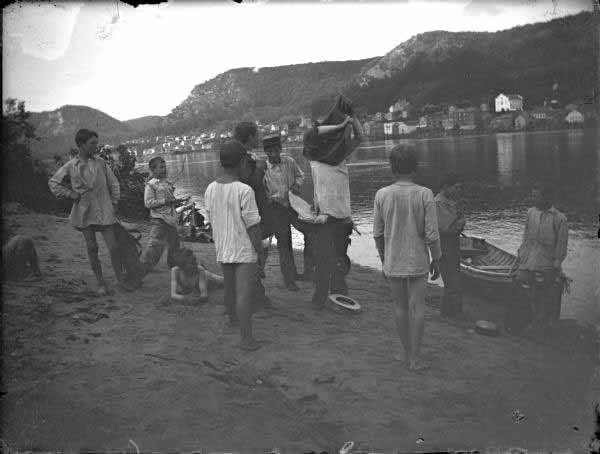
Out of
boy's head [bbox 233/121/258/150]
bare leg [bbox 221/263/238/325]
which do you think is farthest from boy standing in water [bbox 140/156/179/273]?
bare leg [bbox 221/263/238/325]

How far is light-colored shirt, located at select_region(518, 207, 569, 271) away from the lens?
513cm

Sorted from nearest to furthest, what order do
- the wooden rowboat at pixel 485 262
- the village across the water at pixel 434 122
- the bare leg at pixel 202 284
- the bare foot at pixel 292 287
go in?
the bare leg at pixel 202 284 < the bare foot at pixel 292 287 < the wooden rowboat at pixel 485 262 < the village across the water at pixel 434 122

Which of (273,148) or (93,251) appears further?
(273,148)

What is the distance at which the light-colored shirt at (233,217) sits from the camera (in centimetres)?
400

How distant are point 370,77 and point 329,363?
7633 millimetres

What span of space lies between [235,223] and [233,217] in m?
0.05

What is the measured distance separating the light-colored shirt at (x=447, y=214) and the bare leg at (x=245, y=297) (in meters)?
2.62

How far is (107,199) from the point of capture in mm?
5367

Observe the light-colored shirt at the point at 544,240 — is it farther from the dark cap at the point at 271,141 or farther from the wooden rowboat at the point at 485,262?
the dark cap at the point at 271,141

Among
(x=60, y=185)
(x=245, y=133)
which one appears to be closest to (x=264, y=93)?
(x=245, y=133)

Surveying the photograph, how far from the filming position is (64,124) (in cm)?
595

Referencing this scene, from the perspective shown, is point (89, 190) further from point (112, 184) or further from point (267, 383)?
point (267, 383)

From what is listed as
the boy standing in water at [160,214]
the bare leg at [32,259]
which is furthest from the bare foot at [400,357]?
the bare leg at [32,259]

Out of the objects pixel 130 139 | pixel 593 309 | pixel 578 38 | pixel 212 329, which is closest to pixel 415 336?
pixel 212 329
